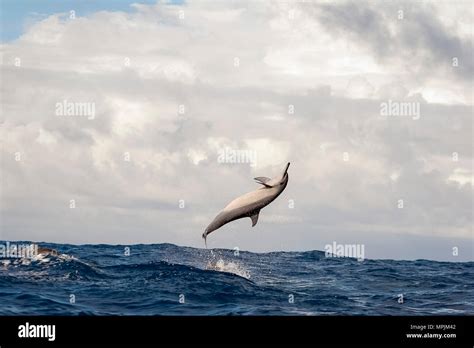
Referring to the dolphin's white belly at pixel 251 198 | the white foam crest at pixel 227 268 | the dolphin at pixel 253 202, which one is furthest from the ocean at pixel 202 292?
the dolphin's white belly at pixel 251 198

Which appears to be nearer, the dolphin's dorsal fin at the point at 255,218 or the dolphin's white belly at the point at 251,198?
the dolphin's white belly at the point at 251,198

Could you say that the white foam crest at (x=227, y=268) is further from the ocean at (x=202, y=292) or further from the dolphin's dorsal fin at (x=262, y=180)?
the dolphin's dorsal fin at (x=262, y=180)

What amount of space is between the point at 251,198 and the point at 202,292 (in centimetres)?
458

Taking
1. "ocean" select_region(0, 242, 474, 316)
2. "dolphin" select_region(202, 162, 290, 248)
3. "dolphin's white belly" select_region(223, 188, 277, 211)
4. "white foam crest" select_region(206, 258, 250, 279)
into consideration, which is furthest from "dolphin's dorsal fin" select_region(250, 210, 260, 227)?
"white foam crest" select_region(206, 258, 250, 279)

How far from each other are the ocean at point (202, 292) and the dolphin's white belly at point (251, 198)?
3.67 m

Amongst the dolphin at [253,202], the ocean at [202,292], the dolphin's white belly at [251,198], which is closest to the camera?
the ocean at [202,292]

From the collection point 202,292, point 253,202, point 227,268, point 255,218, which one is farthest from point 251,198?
point 227,268

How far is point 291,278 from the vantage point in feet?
114

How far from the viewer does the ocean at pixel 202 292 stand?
2348cm

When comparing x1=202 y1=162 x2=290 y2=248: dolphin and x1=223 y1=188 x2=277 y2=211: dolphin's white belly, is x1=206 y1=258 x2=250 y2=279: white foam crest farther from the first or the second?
x1=223 y1=188 x2=277 y2=211: dolphin's white belly

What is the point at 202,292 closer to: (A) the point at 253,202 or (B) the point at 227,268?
(A) the point at 253,202
